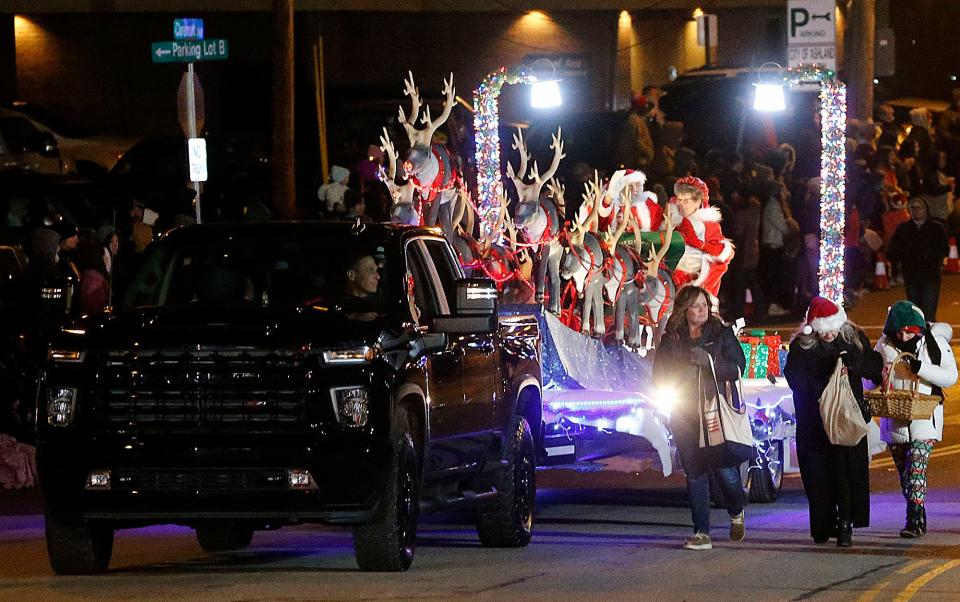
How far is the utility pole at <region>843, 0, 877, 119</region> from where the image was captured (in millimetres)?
29500

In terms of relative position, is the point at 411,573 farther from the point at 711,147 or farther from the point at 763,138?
the point at 711,147

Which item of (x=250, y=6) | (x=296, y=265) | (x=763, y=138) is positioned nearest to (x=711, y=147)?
(x=763, y=138)

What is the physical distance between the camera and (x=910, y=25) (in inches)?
1982

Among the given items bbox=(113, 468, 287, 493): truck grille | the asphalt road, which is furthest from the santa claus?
bbox=(113, 468, 287, 493): truck grille

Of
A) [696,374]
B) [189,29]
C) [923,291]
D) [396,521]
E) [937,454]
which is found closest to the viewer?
[396,521]

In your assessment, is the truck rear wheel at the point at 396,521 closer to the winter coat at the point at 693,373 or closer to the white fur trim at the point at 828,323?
the winter coat at the point at 693,373

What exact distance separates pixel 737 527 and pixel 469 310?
2.45 meters

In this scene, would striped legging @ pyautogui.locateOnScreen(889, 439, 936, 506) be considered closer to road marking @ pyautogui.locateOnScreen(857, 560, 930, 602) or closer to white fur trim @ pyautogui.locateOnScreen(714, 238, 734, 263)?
road marking @ pyautogui.locateOnScreen(857, 560, 930, 602)

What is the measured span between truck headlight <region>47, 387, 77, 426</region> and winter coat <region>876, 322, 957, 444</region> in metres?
5.12

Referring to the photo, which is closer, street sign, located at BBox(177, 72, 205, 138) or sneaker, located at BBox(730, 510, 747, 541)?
sneaker, located at BBox(730, 510, 747, 541)

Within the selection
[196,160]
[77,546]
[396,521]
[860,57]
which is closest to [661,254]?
[196,160]

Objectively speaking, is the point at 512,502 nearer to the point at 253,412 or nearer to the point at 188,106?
the point at 253,412

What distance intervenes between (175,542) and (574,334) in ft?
10.7

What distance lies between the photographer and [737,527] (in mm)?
12625
